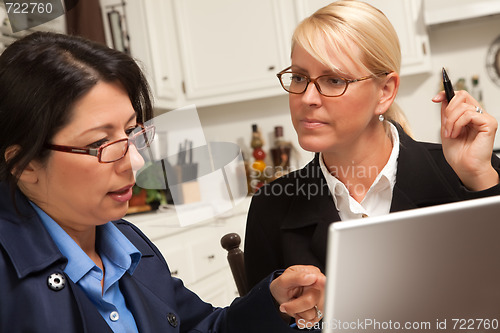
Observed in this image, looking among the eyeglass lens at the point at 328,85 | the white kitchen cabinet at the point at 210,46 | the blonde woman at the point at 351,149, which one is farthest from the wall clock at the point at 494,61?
the eyeglass lens at the point at 328,85

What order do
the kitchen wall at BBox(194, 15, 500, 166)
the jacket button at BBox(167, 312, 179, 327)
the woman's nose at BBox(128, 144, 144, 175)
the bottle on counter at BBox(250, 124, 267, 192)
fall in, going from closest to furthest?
1. the woman's nose at BBox(128, 144, 144, 175)
2. the jacket button at BBox(167, 312, 179, 327)
3. the kitchen wall at BBox(194, 15, 500, 166)
4. the bottle on counter at BBox(250, 124, 267, 192)

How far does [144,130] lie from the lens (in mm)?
950

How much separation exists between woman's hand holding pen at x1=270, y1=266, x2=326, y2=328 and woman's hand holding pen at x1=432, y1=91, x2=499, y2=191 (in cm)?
44

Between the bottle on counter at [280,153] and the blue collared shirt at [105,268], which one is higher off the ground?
the blue collared shirt at [105,268]

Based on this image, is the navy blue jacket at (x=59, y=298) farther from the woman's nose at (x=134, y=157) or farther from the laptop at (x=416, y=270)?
the laptop at (x=416, y=270)

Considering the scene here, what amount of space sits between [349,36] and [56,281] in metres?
0.71

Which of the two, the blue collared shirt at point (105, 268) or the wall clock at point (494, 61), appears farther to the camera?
the wall clock at point (494, 61)

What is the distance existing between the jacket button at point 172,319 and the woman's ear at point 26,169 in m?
0.33

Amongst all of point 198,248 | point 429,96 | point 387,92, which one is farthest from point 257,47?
point 387,92

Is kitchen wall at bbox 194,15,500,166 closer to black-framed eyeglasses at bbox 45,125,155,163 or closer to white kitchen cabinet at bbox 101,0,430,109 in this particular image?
white kitchen cabinet at bbox 101,0,430,109

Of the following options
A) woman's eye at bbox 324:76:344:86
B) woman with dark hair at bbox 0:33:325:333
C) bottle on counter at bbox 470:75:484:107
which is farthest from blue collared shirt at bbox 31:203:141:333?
bottle on counter at bbox 470:75:484:107

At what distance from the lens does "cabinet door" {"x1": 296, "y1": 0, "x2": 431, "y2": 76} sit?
126 inches

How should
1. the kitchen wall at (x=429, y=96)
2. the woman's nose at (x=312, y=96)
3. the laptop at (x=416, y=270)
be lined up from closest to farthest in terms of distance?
the laptop at (x=416, y=270) < the woman's nose at (x=312, y=96) < the kitchen wall at (x=429, y=96)

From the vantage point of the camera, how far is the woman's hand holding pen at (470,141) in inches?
42.6
